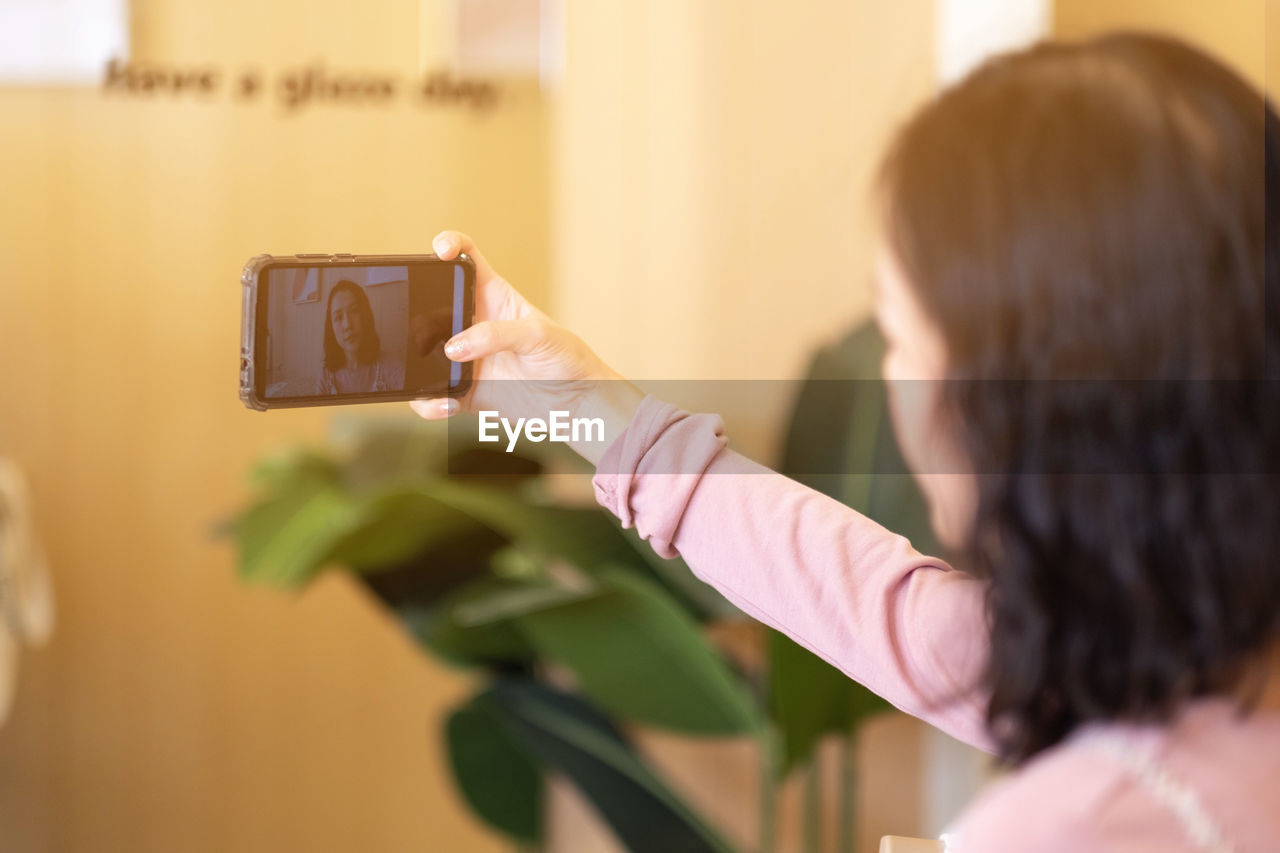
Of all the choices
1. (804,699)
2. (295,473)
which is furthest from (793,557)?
(295,473)

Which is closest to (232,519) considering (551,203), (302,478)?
(302,478)

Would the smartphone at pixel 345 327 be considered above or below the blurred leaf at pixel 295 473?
above

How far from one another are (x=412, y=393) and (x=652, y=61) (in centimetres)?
78

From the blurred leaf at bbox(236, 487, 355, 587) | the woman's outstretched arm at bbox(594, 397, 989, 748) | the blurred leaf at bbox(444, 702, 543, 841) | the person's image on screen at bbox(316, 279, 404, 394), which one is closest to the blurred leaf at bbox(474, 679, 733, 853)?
the blurred leaf at bbox(444, 702, 543, 841)

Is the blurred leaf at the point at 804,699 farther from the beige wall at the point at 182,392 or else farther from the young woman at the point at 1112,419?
the beige wall at the point at 182,392

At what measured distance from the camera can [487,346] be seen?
0.38 m

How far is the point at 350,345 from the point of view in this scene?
369 millimetres

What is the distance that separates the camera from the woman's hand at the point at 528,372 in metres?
0.39

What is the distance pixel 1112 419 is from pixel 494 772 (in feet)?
3.11

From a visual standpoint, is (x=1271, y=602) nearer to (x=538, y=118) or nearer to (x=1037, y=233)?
(x=1037, y=233)

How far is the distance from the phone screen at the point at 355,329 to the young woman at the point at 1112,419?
157 mm

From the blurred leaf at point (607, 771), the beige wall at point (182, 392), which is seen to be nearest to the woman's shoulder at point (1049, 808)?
the blurred leaf at point (607, 771)

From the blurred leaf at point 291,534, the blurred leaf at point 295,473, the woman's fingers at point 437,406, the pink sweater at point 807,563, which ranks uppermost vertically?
the woman's fingers at point 437,406

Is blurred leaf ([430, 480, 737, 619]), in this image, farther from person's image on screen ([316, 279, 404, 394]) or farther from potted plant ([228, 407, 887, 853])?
person's image on screen ([316, 279, 404, 394])
